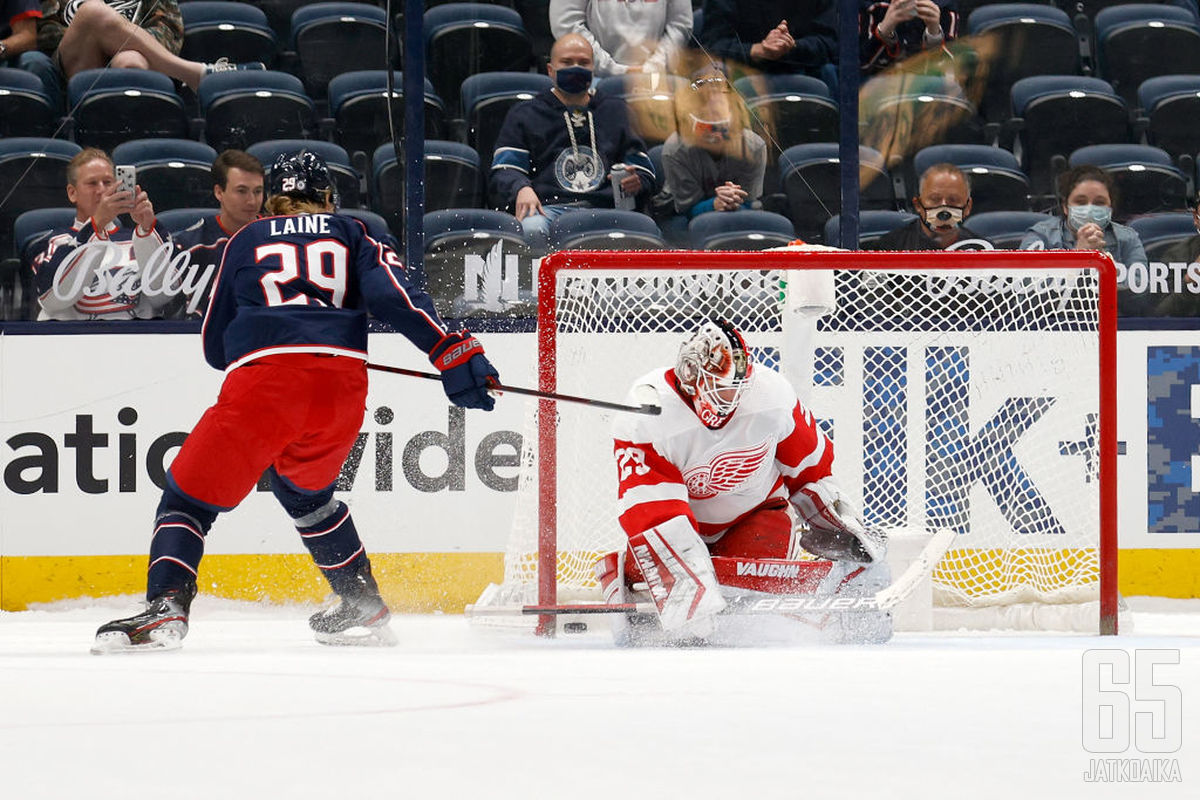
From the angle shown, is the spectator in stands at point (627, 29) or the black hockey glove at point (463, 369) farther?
the spectator in stands at point (627, 29)

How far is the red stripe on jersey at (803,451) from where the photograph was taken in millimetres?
3523

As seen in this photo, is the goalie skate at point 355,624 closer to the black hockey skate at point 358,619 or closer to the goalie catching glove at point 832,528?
the black hockey skate at point 358,619

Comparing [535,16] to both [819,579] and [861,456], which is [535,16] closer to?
[861,456]

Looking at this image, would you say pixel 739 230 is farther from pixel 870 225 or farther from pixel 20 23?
pixel 20 23

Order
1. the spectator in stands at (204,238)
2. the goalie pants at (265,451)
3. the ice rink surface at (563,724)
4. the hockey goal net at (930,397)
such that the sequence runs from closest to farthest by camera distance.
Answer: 1. the ice rink surface at (563,724)
2. the goalie pants at (265,451)
3. the hockey goal net at (930,397)
4. the spectator in stands at (204,238)

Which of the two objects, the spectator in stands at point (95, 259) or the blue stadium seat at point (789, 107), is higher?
the blue stadium seat at point (789, 107)

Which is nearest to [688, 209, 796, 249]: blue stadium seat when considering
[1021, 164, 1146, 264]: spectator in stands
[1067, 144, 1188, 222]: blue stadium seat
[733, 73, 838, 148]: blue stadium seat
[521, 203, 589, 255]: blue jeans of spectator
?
[733, 73, 838, 148]: blue stadium seat

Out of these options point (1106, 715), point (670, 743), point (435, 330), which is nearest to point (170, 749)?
point (670, 743)

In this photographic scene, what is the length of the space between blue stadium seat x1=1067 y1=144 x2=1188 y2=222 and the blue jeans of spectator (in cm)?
165

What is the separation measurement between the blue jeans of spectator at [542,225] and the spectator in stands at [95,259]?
1.10 meters

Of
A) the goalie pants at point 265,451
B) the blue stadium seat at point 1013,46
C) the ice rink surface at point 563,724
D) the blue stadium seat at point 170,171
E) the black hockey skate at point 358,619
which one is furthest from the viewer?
the blue stadium seat at point 1013,46

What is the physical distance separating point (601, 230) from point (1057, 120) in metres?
1.58

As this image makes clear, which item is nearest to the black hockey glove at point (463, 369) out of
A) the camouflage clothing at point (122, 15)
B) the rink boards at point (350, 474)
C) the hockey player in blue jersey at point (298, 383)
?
the hockey player in blue jersey at point (298, 383)

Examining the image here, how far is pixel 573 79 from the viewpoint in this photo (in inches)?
188
